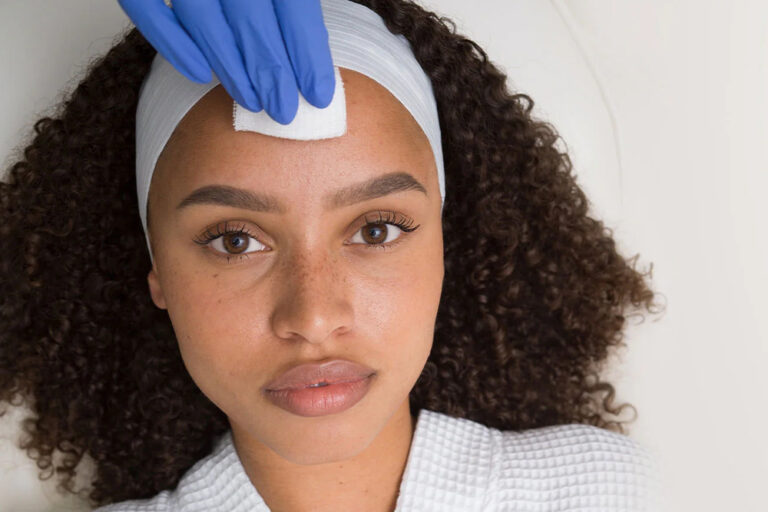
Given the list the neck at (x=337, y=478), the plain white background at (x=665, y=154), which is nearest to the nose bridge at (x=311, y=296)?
the neck at (x=337, y=478)

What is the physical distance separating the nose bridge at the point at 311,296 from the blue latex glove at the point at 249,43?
18 cm

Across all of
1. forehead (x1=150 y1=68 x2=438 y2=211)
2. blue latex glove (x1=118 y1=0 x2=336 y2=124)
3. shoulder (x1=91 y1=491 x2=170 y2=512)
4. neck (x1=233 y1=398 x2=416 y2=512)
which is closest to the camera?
blue latex glove (x1=118 y1=0 x2=336 y2=124)

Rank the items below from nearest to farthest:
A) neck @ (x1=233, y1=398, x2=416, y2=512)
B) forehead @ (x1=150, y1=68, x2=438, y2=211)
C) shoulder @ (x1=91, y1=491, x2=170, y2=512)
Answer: forehead @ (x1=150, y1=68, x2=438, y2=211), neck @ (x1=233, y1=398, x2=416, y2=512), shoulder @ (x1=91, y1=491, x2=170, y2=512)

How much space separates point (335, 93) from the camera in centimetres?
123

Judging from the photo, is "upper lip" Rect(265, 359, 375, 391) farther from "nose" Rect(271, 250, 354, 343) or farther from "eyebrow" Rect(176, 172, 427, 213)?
"eyebrow" Rect(176, 172, 427, 213)

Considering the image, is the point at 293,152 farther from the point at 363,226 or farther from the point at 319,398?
the point at 319,398

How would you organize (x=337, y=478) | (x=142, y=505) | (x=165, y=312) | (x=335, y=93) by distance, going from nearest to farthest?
1. (x=335, y=93)
2. (x=337, y=478)
3. (x=142, y=505)
4. (x=165, y=312)

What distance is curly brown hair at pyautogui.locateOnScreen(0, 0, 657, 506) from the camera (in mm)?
1569

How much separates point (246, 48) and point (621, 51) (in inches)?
31.6

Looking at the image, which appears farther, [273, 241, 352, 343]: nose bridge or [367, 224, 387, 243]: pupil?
[367, 224, 387, 243]: pupil

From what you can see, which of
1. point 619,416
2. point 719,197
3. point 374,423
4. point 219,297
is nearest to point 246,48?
point 219,297

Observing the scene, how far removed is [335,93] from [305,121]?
0.19 ft

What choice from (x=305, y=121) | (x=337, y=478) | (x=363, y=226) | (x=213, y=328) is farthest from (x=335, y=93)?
(x=337, y=478)

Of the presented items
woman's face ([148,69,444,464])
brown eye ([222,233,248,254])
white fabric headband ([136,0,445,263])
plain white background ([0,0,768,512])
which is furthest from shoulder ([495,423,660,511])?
brown eye ([222,233,248,254])
